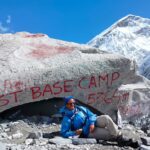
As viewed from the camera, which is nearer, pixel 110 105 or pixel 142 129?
pixel 142 129

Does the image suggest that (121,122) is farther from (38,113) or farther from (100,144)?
(100,144)

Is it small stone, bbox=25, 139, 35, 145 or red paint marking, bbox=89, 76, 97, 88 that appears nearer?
small stone, bbox=25, 139, 35, 145

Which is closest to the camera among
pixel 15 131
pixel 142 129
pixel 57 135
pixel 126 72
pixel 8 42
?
pixel 57 135

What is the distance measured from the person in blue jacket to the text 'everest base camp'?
99.1 inches

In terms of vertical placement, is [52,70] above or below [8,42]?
below

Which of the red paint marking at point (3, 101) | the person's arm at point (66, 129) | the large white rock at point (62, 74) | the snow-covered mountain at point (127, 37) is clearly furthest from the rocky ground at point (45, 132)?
the snow-covered mountain at point (127, 37)

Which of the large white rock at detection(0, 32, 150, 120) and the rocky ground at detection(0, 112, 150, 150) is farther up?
the large white rock at detection(0, 32, 150, 120)

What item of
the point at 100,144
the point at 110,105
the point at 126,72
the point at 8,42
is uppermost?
the point at 8,42

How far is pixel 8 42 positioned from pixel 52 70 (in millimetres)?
2389

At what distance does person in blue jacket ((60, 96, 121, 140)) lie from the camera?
924 centimetres

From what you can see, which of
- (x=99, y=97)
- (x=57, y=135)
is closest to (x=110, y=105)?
(x=99, y=97)

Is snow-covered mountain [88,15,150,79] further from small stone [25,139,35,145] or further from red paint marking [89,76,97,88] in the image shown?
small stone [25,139,35,145]

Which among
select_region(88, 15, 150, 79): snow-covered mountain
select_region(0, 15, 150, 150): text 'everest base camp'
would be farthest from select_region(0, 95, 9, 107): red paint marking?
select_region(88, 15, 150, 79): snow-covered mountain

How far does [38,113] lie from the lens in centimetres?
1245
